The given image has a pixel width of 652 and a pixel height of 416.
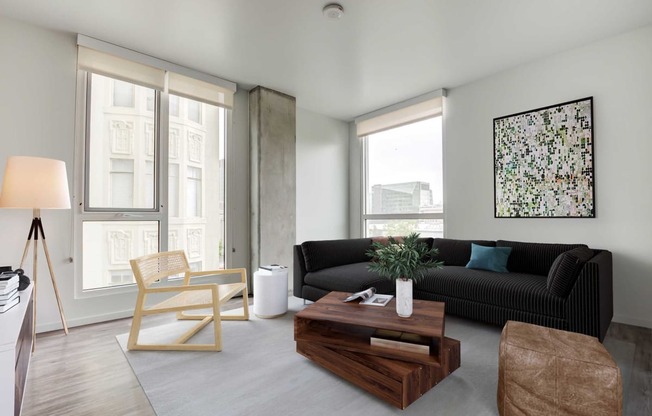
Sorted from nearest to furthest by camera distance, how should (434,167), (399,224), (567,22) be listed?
(567,22) < (434,167) < (399,224)

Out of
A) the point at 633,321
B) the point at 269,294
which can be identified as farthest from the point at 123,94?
the point at 633,321

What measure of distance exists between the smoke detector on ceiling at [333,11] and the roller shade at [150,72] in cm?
189

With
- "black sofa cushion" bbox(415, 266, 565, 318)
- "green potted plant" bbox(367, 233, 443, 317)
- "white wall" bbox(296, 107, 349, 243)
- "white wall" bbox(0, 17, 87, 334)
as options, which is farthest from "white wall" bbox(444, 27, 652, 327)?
"white wall" bbox(0, 17, 87, 334)

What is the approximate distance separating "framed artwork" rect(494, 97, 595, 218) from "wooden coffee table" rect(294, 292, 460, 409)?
83.3 inches

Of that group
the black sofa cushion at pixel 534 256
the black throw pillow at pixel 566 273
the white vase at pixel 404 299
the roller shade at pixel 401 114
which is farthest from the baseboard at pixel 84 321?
the roller shade at pixel 401 114

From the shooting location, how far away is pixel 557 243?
3.41m

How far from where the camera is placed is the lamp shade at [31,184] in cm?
237

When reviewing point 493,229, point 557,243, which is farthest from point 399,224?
point 557,243

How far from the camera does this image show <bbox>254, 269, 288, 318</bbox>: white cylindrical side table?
3201mm

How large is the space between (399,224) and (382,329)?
3230 millimetres

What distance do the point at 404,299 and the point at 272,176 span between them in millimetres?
2836

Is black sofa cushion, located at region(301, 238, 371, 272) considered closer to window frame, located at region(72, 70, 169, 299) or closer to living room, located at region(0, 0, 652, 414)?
living room, located at region(0, 0, 652, 414)

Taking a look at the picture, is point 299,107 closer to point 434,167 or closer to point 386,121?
point 386,121

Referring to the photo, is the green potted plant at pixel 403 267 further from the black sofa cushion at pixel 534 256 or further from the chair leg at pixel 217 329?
the black sofa cushion at pixel 534 256
